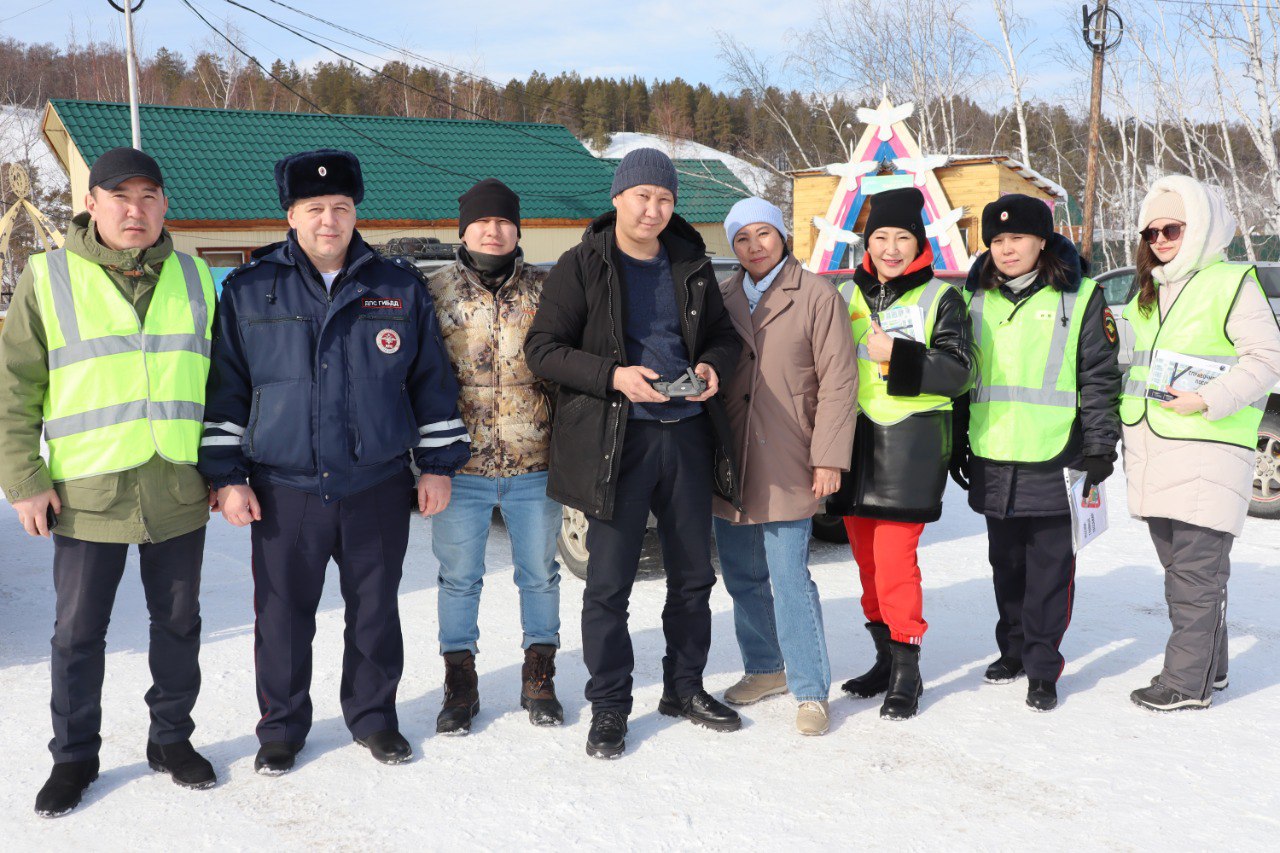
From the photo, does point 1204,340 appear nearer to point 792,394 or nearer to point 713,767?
point 792,394

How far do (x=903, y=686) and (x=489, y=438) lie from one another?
1.87 metres

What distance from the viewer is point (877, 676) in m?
3.98

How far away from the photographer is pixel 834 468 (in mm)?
3611

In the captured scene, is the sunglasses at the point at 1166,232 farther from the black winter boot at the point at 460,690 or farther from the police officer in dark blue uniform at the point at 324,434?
the black winter boot at the point at 460,690

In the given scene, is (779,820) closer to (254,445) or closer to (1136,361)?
(254,445)

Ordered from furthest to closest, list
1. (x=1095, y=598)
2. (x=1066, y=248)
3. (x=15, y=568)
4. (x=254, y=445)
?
(x=15, y=568) → (x=1095, y=598) → (x=1066, y=248) → (x=254, y=445)

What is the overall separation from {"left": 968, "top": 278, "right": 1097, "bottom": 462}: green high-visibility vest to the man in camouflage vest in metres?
1.78

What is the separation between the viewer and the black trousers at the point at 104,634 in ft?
10.2

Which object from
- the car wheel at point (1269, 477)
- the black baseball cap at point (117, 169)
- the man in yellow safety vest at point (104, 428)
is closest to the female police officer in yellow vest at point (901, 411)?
the man in yellow safety vest at point (104, 428)

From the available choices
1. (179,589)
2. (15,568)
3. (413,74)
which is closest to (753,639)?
(179,589)

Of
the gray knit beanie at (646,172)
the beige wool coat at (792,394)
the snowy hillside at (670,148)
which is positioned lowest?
the beige wool coat at (792,394)

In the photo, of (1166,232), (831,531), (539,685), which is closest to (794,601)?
(539,685)

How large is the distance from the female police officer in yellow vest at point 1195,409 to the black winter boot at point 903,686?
88 cm

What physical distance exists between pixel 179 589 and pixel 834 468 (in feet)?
7.64
